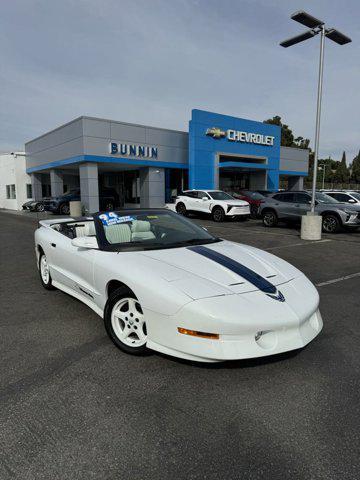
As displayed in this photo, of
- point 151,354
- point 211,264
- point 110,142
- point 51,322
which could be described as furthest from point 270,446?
point 110,142

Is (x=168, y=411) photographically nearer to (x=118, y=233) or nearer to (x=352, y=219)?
(x=118, y=233)

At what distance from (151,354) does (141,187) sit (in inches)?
863

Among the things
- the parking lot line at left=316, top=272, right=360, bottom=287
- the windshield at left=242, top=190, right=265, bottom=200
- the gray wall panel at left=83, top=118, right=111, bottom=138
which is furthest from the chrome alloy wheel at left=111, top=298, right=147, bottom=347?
the gray wall panel at left=83, top=118, right=111, bottom=138

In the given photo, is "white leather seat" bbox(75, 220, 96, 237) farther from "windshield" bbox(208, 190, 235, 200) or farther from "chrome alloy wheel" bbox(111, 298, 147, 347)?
"windshield" bbox(208, 190, 235, 200)

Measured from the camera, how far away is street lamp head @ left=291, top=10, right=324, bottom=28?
34.4 feet

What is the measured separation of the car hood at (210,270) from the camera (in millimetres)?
2885

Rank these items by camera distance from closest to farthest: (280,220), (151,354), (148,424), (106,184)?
(148,424), (151,354), (280,220), (106,184)

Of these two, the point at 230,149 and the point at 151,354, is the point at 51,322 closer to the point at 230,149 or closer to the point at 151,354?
the point at 151,354

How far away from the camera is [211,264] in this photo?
3338mm

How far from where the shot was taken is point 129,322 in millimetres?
3195

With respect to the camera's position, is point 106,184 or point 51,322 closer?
point 51,322

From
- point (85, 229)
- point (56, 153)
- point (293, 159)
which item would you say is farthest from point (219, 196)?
point (293, 159)

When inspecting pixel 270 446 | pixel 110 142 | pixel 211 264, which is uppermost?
pixel 110 142

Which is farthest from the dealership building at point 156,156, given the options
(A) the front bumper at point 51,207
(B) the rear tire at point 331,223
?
(B) the rear tire at point 331,223
